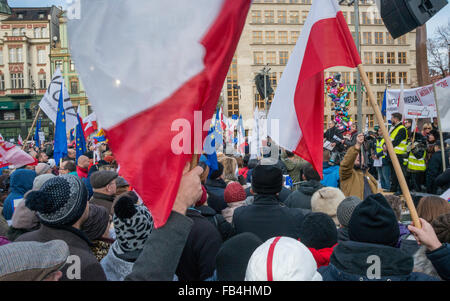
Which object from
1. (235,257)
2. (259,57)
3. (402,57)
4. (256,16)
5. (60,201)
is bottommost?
(235,257)

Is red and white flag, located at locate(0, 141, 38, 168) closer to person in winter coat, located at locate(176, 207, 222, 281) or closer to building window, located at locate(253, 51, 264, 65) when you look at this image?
person in winter coat, located at locate(176, 207, 222, 281)

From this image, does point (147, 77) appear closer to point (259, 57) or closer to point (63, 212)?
point (63, 212)

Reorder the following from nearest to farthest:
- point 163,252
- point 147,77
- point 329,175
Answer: point 163,252 < point 147,77 < point 329,175

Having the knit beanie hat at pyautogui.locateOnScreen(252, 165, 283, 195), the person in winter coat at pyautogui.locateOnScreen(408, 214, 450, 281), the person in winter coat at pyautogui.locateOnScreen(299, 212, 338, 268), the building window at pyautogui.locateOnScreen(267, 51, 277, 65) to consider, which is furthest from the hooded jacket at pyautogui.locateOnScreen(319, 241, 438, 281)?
the building window at pyautogui.locateOnScreen(267, 51, 277, 65)

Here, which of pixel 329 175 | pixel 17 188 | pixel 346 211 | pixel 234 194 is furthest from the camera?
pixel 329 175

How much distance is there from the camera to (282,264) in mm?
1517

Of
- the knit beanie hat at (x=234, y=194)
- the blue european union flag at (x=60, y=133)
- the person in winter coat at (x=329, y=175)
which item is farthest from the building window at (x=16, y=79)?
the knit beanie hat at (x=234, y=194)

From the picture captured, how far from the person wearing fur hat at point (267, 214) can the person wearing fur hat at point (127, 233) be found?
45.5 inches

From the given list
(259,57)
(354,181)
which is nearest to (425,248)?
(354,181)

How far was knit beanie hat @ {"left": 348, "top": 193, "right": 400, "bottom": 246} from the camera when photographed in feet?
6.75

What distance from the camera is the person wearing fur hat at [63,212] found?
2084 millimetres

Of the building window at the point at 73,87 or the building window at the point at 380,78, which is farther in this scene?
the building window at the point at 73,87

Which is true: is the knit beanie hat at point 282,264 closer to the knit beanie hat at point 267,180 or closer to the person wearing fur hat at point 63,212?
the person wearing fur hat at point 63,212

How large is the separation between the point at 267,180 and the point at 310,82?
0.94 meters
